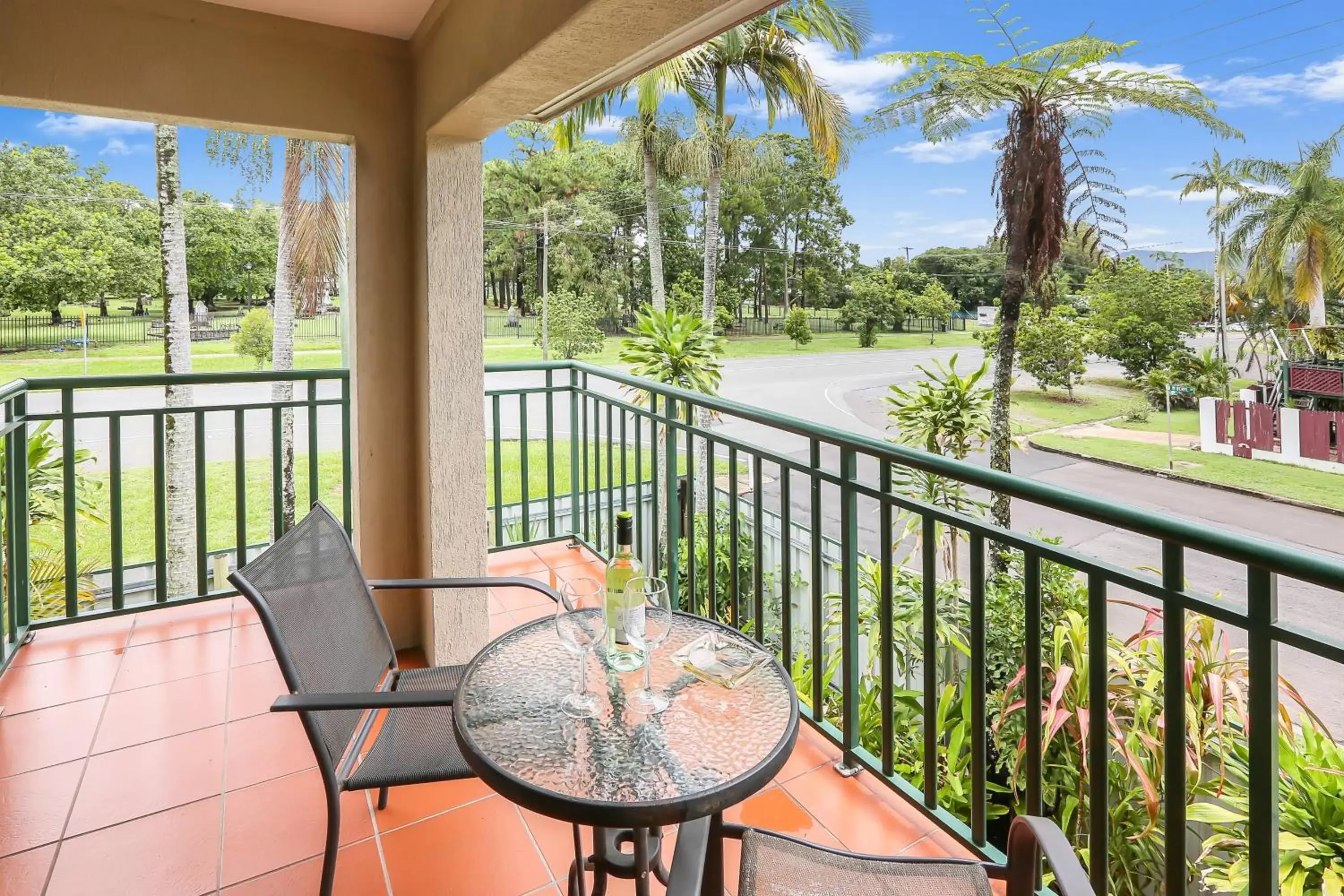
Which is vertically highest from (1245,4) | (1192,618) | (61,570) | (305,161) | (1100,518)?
(1245,4)

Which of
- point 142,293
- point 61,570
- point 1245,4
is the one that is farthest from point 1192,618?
point 1245,4

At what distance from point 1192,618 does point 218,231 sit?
11118mm

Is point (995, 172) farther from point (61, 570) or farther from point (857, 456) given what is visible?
point (61, 570)

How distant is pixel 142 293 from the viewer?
8.60 m

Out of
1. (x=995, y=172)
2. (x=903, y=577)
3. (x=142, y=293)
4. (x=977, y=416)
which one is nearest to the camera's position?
(x=903, y=577)

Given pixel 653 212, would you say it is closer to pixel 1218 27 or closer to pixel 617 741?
pixel 1218 27

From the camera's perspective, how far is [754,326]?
1396 centimetres

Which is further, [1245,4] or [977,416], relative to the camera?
[1245,4]

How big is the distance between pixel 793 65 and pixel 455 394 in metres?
9.15

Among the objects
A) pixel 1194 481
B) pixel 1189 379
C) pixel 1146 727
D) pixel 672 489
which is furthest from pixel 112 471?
pixel 1189 379

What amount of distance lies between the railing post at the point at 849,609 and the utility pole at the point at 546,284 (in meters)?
13.7

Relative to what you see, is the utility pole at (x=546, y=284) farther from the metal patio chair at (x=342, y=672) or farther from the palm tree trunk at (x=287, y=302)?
the metal patio chair at (x=342, y=672)

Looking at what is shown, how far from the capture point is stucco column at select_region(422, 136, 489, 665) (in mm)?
2465

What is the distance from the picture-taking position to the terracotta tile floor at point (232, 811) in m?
1.64
